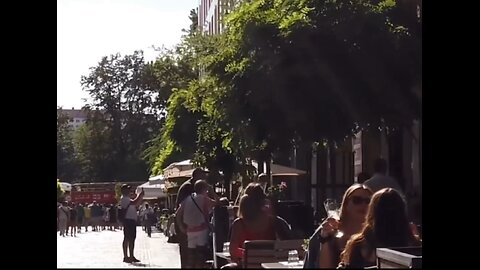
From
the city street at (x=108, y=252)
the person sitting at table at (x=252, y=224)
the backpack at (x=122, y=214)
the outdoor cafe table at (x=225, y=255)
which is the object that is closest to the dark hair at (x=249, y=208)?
→ the person sitting at table at (x=252, y=224)

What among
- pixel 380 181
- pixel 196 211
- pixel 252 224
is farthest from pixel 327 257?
pixel 196 211

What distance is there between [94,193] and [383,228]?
1561 millimetres

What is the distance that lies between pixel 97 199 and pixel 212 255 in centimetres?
72

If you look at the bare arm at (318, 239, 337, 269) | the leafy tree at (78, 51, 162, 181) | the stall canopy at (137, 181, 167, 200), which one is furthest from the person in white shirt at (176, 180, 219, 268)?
the bare arm at (318, 239, 337, 269)

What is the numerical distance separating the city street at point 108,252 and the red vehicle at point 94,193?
61 centimetres

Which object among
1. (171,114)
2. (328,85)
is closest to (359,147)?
(328,85)

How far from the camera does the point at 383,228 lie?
3.59m

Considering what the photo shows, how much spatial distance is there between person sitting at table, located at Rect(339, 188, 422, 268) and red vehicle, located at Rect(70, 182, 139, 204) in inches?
48.3

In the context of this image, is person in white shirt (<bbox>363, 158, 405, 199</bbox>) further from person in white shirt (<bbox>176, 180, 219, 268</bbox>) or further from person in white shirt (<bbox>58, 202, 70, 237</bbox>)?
person in white shirt (<bbox>176, 180, 219, 268</bbox>)

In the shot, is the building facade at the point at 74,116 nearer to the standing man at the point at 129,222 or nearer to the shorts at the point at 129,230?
the standing man at the point at 129,222

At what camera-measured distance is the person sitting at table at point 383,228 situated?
3.21 meters

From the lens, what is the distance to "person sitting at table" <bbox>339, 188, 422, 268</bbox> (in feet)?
10.5
